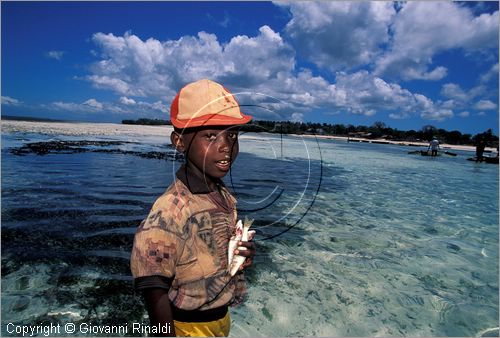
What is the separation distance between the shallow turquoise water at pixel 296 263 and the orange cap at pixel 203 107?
96 cm

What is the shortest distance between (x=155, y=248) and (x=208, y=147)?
0.65 m

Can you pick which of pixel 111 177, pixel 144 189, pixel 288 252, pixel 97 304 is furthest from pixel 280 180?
pixel 97 304

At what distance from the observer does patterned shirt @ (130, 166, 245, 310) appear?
65.7 inches

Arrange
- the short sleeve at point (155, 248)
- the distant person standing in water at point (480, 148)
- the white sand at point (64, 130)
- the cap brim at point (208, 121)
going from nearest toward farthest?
the short sleeve at point (155, 248)
the cap brim at point (208, 121)
the white sand at point (64, 130)
the distant person standing in water at point (480, 148)

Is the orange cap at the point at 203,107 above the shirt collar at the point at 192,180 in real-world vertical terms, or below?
above

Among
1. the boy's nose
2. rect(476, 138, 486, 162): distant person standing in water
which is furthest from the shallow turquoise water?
rect(476, 138, 486, 162): distant person standing in water

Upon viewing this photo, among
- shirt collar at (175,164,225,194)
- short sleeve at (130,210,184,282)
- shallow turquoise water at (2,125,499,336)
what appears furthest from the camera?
shallow turquoise water at (2,125,499,336)

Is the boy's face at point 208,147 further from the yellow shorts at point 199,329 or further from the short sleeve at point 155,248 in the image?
the yellow shorts at point 199,329

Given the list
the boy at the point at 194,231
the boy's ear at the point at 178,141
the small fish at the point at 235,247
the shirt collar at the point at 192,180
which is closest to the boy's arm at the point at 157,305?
the boy at the point at 194,231

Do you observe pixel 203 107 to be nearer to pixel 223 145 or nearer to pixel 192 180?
pixel 223 145

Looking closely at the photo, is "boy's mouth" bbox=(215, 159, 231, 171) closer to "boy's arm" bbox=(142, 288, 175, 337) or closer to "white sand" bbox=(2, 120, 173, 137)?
"boy's arm" bbox=(142, 288, 175, 337)

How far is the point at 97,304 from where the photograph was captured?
4152 millimetres

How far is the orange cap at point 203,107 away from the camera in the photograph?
5.91 ft

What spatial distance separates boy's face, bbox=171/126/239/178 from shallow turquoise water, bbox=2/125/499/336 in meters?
0.92
